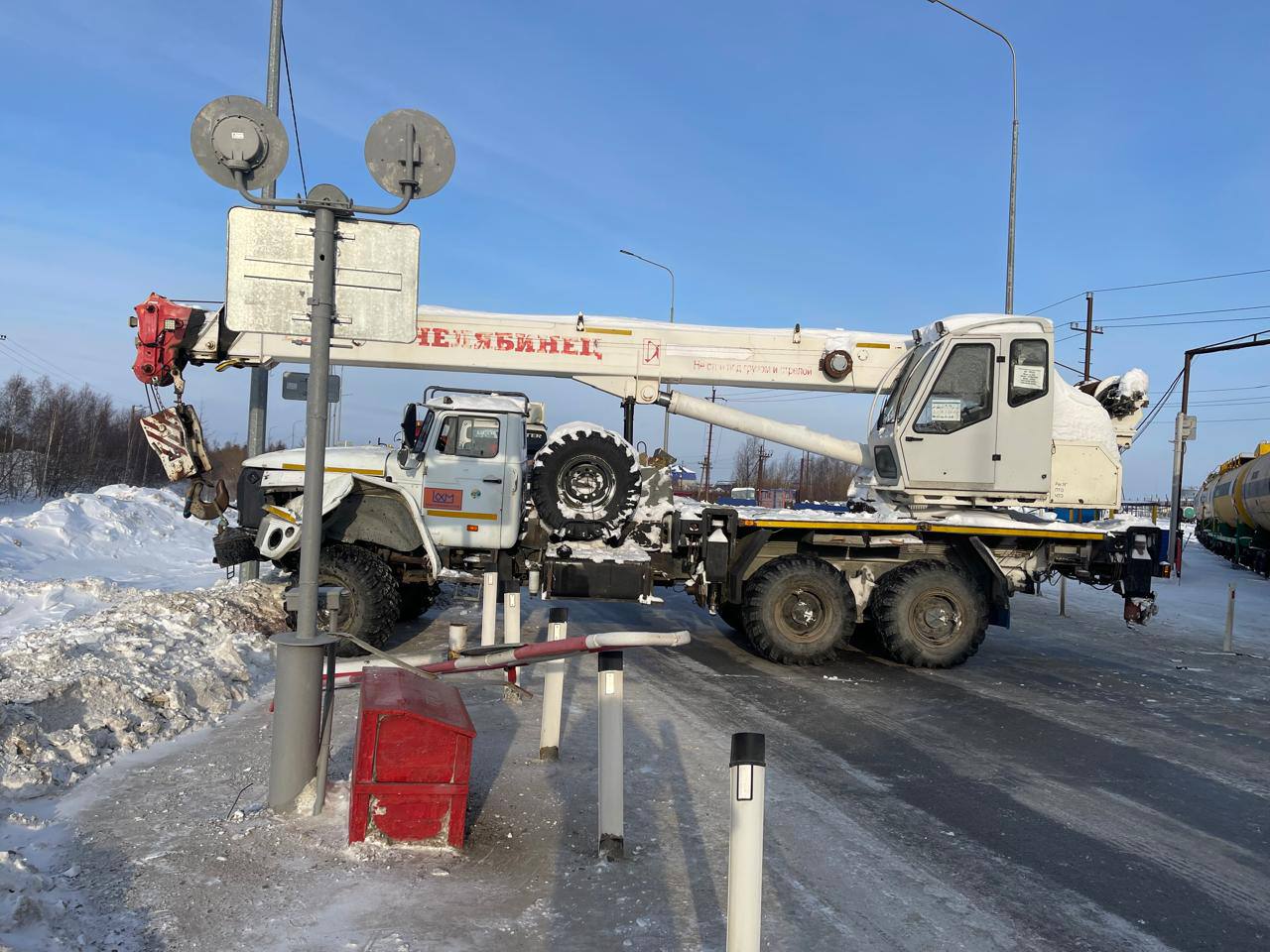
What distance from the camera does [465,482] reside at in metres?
10.4

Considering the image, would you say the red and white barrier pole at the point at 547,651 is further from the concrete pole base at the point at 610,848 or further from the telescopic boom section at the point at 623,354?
→ the telescopic boom section at the point at 623,354

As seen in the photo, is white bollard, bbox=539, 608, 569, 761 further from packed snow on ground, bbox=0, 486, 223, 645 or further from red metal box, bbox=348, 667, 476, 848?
packed snow on ground, bbox=0, 486, 223, 645

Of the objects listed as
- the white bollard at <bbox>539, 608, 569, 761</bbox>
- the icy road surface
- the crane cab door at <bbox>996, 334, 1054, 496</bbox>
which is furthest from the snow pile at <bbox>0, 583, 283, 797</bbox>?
the crane cab door at <bbox>996, 334, 1054, 496</bbox>

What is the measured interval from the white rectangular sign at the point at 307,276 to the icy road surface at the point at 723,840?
8.06 feet

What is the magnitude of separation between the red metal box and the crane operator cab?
6945 millimetres

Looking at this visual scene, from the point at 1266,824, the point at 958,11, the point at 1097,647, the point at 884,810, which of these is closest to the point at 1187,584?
the point at 1097,647

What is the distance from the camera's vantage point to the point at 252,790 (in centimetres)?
500

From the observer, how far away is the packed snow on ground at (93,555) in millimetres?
10906

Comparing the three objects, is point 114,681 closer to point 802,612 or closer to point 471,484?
point 471,484

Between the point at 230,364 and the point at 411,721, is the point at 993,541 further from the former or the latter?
the point at 230,364

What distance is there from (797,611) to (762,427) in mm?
2361

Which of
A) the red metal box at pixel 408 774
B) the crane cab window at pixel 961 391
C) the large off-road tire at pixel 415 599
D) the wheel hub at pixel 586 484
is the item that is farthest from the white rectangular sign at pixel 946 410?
the red metal box at pixel 408 774

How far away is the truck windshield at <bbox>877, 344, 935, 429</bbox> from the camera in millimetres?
10070

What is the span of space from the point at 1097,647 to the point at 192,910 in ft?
38.0
